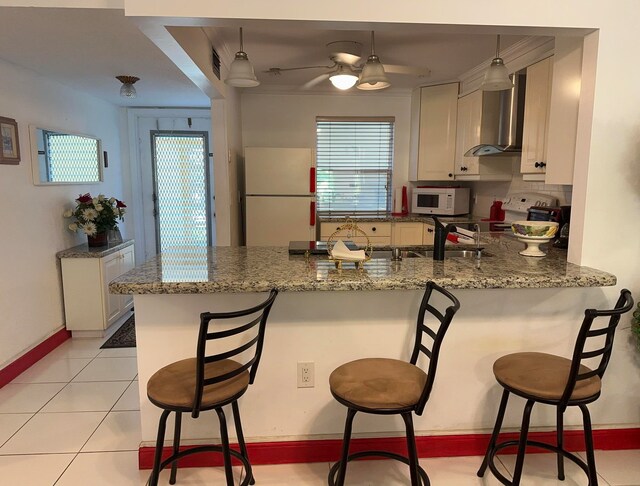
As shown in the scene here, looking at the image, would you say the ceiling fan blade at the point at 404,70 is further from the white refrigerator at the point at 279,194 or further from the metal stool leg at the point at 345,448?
the metal stool leg at the point at 345,448

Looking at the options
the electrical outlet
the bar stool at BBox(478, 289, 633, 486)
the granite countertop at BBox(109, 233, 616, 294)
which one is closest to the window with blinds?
the granite countertop at BBox(109, 233, 616, 294)

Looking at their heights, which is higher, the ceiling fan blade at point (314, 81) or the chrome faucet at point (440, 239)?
the ceiling fan blade at point (314, 81)

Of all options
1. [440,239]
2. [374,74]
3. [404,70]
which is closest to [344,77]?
[374,74]

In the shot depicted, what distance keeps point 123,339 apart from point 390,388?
9.23ft

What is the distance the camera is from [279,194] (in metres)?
4.13

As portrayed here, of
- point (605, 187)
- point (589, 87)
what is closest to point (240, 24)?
point (589, 87)

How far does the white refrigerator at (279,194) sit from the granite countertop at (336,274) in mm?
1905

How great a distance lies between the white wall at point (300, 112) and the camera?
15.4ft

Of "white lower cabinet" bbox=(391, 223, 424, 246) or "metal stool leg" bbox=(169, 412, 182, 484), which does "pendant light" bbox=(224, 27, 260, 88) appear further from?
"white lower cabinet" bbox=(391, 223, 424, 246)

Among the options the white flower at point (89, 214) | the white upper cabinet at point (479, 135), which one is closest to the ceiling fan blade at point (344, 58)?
the white upper cabinet at point (479, 135)

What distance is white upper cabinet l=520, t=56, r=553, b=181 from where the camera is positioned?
112 inches

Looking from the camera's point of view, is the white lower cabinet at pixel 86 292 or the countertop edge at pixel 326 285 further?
the white lower cabinet at pixel 86 292

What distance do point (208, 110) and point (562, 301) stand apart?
4.31 metres

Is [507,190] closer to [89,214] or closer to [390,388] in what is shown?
[390,388]
